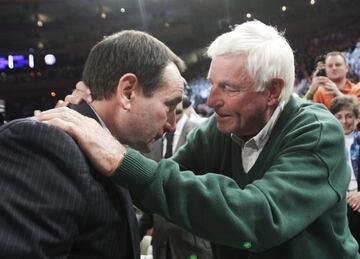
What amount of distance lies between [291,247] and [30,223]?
0.71 meters

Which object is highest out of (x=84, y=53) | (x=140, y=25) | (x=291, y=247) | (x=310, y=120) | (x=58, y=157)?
(x=58, y=157)

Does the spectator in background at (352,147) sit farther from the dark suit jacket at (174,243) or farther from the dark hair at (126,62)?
the dark hair at (126,62)

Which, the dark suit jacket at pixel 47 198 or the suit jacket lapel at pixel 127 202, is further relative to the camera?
the suit jacket lapel at pixel 127 202

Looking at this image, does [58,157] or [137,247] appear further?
[137,247]

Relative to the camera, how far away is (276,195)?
1.09m

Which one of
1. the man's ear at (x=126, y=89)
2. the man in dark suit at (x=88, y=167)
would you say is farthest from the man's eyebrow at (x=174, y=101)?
the man's ear at (x=126, y=89)

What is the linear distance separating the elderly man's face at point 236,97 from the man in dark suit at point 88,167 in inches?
6.0

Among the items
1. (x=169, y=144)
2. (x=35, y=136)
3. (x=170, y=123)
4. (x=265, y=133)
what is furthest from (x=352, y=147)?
(x=35, y=136)

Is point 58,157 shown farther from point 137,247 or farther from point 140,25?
A: point 140,25

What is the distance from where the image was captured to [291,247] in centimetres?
118

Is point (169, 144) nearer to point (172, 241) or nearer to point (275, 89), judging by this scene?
point (172, 241)

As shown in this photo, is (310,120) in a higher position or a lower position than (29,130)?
lower

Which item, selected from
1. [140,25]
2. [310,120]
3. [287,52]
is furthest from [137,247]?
[140,25]

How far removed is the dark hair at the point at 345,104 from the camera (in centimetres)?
303
